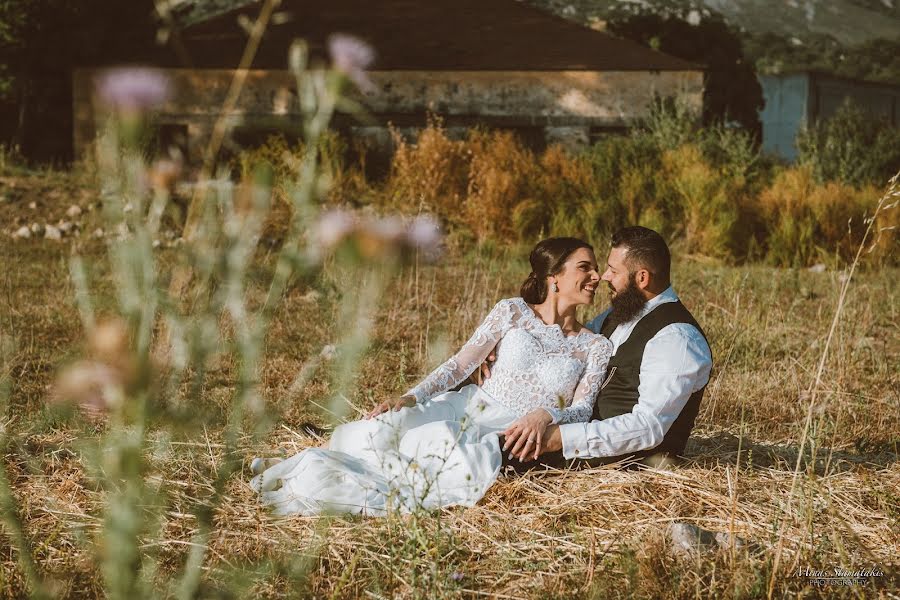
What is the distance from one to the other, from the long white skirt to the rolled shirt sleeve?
13.7 inches

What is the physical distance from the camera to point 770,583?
2525 millimetres

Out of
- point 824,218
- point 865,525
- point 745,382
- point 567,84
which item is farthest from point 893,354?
point 567,84

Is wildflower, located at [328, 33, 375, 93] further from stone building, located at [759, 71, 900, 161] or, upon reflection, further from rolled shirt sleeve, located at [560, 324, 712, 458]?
stone building, located at [759, 71, 900, 161]

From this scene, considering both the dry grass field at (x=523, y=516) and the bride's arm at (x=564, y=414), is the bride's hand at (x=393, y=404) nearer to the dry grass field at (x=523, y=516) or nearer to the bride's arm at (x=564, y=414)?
the dry grass field at (x=523, y=516)

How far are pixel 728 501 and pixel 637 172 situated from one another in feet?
29.2

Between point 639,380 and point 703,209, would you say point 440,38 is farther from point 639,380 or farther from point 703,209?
point 639,380

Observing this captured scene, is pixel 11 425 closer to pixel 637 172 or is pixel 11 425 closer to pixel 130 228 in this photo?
pixel 130 228

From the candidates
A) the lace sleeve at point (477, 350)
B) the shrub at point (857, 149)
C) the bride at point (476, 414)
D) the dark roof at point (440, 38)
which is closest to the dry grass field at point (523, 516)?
the bride at point (476, 414)

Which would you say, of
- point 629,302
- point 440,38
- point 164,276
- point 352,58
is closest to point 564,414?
point 629,302

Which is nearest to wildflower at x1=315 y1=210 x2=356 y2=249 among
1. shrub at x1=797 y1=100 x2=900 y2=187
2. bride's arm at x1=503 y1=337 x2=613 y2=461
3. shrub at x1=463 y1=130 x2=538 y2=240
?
bride's arm at x1=503 y1=337 x2=613 y2=461

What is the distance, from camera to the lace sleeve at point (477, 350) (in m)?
3.83

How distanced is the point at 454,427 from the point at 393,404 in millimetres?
284

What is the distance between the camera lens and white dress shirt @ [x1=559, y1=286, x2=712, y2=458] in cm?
327

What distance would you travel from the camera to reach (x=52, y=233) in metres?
11.0
